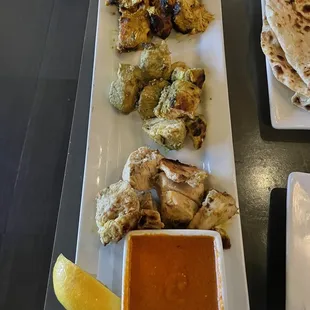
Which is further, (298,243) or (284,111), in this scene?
→ (284,111)

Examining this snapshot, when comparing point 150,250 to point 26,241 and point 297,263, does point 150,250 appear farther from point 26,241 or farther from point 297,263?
point 26,241

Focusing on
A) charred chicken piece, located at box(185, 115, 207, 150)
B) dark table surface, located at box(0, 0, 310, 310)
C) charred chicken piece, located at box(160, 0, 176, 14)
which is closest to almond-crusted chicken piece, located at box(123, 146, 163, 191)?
charred chicken piece, located at box(185, 115, 207, 150)

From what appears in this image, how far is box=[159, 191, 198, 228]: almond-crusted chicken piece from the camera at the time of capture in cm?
130

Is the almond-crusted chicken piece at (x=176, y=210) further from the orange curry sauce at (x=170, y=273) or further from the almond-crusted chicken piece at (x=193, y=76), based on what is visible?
the almond-crusted chicken piece at (x=193, y=76)

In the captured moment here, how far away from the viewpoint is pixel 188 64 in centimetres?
169

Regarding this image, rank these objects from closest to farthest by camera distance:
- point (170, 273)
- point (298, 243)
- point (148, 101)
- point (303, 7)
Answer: point (170, 273) → point (298, 243) → point (148, 101) → point (303, 7)

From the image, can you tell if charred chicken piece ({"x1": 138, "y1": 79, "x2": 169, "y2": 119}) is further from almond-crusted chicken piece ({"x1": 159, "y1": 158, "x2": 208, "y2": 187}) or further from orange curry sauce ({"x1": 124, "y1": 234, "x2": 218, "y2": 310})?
orange curry sauce ({"x1": 124, "y1": 234, "x2": 218, "y2": 310})

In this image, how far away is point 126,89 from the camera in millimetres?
1534

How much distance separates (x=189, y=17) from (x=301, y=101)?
533 millimetres

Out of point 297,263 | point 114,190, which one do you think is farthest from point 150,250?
point 297,263

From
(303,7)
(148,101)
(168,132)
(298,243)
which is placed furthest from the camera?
(303,7)

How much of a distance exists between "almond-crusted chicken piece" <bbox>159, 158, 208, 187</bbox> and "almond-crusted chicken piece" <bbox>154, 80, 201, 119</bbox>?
0.18 meters

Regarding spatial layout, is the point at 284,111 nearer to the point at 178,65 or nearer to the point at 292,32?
the point at 292,32

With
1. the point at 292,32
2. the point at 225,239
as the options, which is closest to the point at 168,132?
the point at 225,239
